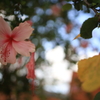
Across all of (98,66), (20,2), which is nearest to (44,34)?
(20,2)

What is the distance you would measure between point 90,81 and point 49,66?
4.24 ft

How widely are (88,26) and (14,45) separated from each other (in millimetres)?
181

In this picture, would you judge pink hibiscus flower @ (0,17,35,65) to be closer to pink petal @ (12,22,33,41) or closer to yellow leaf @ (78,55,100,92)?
pink petal @ (12,22,33,41)

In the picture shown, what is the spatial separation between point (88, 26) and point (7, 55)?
190 mm

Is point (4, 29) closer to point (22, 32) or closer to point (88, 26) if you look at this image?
point (22, 32)

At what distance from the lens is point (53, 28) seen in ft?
5.26

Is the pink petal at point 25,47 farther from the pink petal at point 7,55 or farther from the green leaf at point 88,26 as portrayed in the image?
the green leaf at point 88,26

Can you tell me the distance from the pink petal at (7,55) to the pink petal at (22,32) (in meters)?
0.03

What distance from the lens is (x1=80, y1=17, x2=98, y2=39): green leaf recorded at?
16.8 inches

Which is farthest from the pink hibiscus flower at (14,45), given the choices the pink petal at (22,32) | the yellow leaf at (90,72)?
the yellow leaf at (90,72)

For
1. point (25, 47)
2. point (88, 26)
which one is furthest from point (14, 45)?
point (88, 26)

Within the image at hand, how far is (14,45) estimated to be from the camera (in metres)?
0.52

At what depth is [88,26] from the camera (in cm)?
43

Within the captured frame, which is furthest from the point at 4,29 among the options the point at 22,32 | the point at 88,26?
the point at 88,26
